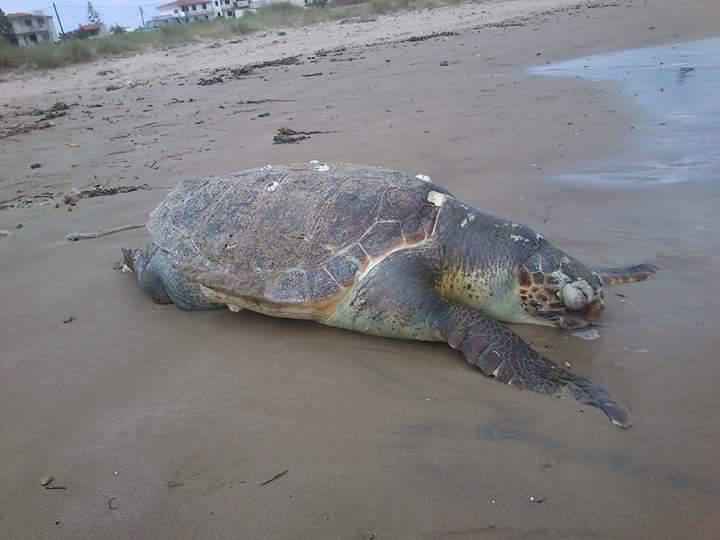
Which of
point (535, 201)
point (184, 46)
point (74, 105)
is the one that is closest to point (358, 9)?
point (184, 46)

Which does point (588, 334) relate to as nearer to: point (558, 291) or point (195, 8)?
point (558, 291)

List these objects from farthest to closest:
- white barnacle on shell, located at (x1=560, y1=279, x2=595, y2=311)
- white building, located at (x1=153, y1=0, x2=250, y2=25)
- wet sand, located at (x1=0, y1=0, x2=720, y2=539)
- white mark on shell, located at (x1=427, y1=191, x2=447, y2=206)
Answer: white building, located at (x1=153, y1=0, x2=250, y2=25) → white mark on shell, located at (x1=427, y1=191, x2=447, y2=206) → white barnacle on shell, located at (x1=560, y1=279, x2=595, y2=311) → wet sand, located at (x1=0, y1=0, x2=720, y2=539)

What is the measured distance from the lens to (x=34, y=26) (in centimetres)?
5081

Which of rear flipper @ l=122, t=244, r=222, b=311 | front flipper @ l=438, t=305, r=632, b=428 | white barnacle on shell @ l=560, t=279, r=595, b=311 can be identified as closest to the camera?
front flipper @ l=438, t=305, r=632, b=428

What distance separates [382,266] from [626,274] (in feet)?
3.58

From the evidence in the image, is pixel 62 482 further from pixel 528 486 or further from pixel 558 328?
pixel 558 328

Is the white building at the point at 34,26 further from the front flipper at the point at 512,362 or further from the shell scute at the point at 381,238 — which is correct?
the front flipper at the point at 512,362

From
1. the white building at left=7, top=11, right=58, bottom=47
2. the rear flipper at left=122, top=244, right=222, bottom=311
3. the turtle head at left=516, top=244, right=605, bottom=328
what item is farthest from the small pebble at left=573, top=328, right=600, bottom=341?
the white building at left=7, top=11, right=58, bottom=47

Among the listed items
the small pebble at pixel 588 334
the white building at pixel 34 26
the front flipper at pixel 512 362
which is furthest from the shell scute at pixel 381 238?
the white building at pixel 34 26

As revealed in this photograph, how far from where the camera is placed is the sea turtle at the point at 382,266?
1.98m

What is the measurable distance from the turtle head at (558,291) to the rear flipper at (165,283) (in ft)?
4.47

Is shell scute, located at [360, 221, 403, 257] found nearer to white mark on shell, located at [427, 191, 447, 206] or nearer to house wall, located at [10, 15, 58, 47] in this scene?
white mark on shell, located at [427, 191, 447, 206]

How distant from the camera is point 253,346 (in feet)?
6.90

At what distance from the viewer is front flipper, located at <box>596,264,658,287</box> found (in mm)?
2283
